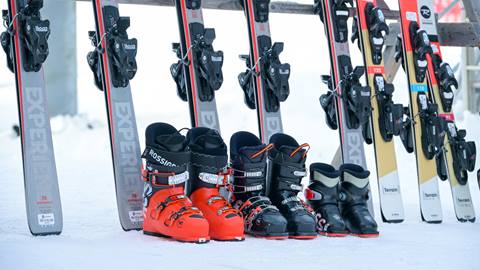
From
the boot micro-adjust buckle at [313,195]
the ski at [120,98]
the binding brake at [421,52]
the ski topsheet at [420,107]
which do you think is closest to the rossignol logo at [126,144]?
the ski at [120,98]

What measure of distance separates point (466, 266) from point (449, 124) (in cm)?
156

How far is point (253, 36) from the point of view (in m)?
3.44

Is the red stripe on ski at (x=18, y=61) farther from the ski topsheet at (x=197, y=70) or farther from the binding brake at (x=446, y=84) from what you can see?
the binding brake at (x=446, y=84)

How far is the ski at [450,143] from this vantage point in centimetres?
362

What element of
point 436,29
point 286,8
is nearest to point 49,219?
point 286,8

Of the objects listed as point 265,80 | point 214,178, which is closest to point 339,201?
point 214,178

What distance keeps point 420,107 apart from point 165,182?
1540mm

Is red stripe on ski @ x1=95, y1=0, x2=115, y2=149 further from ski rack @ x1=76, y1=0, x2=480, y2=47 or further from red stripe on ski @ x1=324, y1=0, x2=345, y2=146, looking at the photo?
red stripe on ski @ x1=324, y1=0, x2=345, y2=146

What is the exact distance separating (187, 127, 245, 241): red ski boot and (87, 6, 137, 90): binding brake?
39 cm

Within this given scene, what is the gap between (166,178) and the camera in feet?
8.45

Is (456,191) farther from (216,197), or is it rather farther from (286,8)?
(216,197)

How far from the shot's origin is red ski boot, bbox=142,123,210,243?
251cm

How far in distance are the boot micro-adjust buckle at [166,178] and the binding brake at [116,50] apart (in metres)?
0.49

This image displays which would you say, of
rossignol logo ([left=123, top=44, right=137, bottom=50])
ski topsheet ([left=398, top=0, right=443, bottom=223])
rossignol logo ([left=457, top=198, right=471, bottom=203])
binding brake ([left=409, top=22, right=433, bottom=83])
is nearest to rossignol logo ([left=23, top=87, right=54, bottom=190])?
rossignol logo ([left=123, top=44, right=137, bottom=50])
